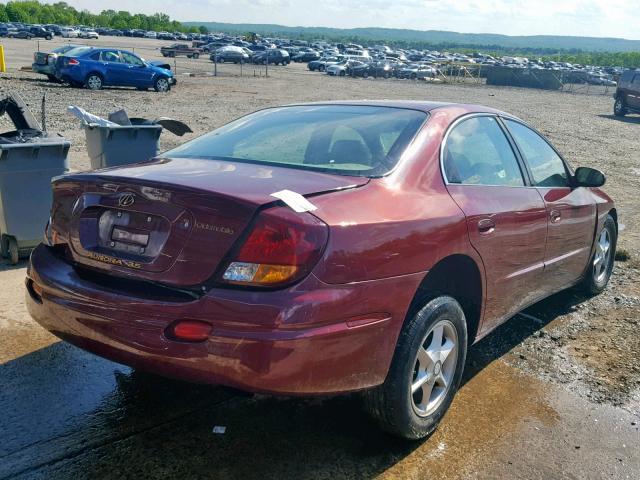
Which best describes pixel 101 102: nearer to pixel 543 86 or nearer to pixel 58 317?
pixel 58 317

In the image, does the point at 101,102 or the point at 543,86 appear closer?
the point at 101,102

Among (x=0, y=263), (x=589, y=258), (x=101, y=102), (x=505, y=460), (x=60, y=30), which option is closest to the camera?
(x=505, y=460)

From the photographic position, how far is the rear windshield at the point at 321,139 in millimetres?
3387

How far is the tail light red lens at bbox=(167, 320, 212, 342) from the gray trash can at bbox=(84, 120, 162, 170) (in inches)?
166

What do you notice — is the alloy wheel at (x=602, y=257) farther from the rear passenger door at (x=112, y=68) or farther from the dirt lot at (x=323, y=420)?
the rear passenger door at (x=112, y=68)

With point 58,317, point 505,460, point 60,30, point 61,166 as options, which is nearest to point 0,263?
point 61,166

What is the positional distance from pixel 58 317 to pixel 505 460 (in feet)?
7.33

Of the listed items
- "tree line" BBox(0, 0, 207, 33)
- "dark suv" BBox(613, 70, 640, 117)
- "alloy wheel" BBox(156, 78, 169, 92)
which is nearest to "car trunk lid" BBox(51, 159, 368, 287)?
"alloy wheel" BBox(156, 78, 169, 92)

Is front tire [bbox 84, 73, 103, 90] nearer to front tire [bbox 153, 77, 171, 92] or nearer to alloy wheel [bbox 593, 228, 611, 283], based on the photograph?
front tire [bbox 153, 77, 171, 92]

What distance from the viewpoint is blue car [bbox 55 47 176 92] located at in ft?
78.9

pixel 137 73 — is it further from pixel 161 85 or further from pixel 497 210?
pixel 497 210

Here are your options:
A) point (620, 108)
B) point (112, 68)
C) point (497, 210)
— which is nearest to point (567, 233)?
point (497, 210)

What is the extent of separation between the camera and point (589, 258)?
5148mm

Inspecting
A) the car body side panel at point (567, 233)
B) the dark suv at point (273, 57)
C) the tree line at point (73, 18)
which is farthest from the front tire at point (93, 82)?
the tree line at point (73, 18)
